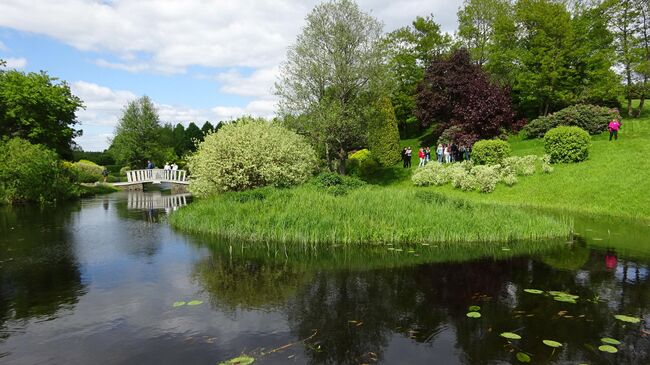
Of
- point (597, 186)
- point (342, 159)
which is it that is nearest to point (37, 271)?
point (342, 159)

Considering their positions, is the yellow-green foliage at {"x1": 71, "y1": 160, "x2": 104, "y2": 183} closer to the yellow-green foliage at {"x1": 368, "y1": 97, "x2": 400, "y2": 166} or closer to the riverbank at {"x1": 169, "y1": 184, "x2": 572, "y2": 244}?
the yellow-green foliage at {"x1": 368, "y1": 97, "x2": 400, "y2": 166}

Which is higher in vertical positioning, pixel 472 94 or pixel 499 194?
pixel 472 94

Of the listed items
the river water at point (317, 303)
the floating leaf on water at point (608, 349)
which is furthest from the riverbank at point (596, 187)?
the floating leaf on water at point (608, 349)

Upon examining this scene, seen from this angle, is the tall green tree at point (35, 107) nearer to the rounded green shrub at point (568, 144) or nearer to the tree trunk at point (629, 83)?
the rounded green shrub at point (568, 144)

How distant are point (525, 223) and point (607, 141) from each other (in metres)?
16.2

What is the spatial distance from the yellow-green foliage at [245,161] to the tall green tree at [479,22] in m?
28.9

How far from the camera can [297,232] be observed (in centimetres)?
1325

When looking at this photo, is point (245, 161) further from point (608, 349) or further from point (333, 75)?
point (608, 349)

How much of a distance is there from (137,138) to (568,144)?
49781mm

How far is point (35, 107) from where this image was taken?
116 feet

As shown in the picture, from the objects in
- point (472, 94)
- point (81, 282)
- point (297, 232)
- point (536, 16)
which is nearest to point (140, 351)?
point (81, 282)

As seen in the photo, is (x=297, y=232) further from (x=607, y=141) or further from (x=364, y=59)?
(x=607, y=141)

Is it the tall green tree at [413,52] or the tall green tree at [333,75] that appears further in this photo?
the tall green tree at [413,52]

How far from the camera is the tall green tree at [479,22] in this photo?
4191 centimetres
